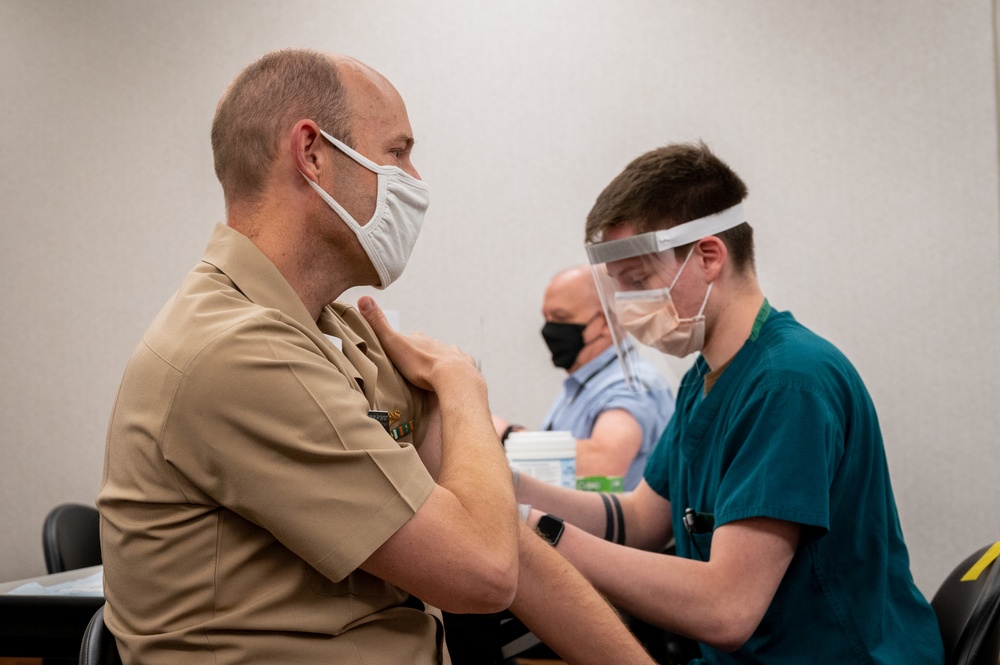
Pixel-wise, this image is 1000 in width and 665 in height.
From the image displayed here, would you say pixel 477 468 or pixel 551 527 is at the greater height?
pixel 477 468

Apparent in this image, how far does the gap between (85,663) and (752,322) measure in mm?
1219

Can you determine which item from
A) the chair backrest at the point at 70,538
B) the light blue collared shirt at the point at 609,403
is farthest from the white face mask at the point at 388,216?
the light blue collared shirt at the point at 609,403

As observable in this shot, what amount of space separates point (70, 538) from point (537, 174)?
2372 millimetres

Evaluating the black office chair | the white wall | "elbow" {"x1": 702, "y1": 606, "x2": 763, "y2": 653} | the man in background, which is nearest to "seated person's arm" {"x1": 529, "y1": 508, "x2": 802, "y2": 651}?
"elbow" {"x1": 702, "y1": 606, "x2": 763, "y2": 653}

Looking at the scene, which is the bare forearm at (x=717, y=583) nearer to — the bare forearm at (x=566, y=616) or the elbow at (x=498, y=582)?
the bare forearm at (x=566, y=616)

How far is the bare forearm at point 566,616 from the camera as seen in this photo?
119 cm

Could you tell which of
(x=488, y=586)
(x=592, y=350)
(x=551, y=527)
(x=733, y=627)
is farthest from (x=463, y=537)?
(x=592, y=350)

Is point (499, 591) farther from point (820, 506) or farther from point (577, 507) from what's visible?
point (577, 507)

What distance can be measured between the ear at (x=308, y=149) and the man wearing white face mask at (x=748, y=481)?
68 cm

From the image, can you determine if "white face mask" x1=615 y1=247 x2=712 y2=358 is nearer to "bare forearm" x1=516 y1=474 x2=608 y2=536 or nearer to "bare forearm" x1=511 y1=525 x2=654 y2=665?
"bare forearm" x1=516 y1=474 x2=608 y2=536

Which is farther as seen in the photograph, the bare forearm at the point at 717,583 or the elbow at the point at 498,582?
the bare forearm at the point at 717,583

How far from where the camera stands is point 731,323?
162 cm

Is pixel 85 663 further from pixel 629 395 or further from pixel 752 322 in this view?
pixel 629 395

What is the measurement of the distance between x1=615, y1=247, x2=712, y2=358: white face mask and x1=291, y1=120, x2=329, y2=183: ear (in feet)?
2.72
